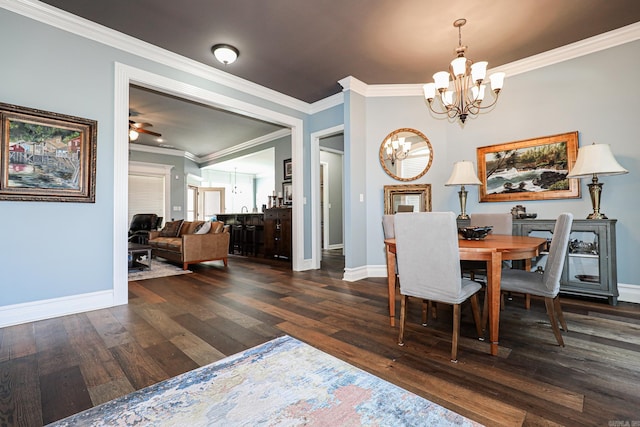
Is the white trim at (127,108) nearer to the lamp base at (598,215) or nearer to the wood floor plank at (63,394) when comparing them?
the wood floor plank at (63,394)

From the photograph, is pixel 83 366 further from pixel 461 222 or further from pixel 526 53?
pixel 526 53

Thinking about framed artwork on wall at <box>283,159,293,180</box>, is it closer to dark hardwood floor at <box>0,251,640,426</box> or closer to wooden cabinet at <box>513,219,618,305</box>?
dark hardwood floor at <box>0,251,640,426</box>

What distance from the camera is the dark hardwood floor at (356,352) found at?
1.35m

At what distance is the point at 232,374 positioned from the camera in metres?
1.61

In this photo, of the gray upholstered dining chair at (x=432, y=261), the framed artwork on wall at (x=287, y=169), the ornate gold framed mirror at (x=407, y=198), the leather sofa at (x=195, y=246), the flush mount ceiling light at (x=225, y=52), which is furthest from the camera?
the framed artwork on wall at (x=287, y=169)

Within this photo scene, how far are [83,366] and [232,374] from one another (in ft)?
3.00

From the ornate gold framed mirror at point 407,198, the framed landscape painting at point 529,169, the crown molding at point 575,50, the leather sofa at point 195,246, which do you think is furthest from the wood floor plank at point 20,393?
the crown molding at point 575,50

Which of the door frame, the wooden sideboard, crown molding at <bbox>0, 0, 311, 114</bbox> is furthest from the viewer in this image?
the door frame

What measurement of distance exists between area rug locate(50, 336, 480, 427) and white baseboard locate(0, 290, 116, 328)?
1.84 meters

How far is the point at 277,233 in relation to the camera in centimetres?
580

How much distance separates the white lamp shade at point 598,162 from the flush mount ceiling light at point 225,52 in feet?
12.6

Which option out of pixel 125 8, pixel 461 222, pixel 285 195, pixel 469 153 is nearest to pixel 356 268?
pixel 461 222

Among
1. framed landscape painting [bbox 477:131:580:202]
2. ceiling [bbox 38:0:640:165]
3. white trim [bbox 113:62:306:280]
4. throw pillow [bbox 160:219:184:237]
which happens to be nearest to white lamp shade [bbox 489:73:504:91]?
ceiling [bbox 38:0:640:165]

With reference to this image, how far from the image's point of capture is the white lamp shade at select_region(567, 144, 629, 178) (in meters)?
2.73
